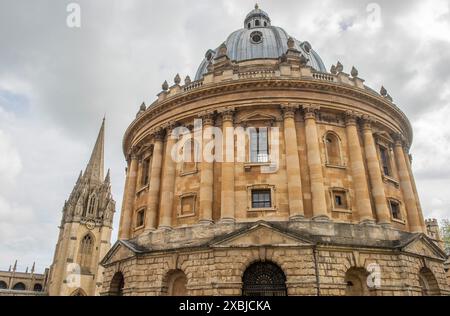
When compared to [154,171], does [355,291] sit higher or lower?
lower

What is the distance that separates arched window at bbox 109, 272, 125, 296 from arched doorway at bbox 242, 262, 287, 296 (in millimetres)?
10418

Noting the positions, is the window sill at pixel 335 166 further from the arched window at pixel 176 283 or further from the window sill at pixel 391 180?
the arched window at pixel 176 283

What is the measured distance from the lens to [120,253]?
24.7m

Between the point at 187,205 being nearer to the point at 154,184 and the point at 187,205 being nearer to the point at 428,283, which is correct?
the point at 154,184

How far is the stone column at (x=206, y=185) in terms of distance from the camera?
72.5 feet

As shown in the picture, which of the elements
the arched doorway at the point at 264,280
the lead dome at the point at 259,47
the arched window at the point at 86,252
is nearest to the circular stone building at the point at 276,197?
the arched doorway at the point at 264,280

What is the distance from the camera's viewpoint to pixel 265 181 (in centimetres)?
2255

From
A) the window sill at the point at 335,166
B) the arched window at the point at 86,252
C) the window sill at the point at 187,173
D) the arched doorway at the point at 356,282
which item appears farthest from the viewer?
the arched window at the point at 86,252

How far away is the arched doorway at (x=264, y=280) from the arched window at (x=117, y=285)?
410 inches

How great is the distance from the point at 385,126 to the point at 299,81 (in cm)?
834

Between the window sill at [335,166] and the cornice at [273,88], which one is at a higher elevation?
the cornice at [273,88]
